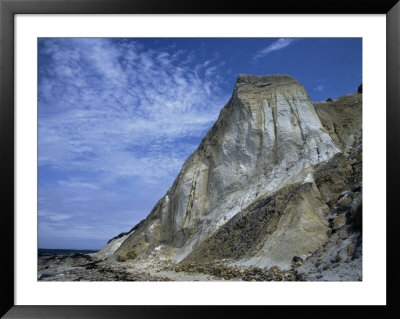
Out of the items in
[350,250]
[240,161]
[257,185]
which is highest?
[240,161]

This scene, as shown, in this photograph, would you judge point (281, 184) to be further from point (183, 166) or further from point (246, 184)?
point (183, 166)

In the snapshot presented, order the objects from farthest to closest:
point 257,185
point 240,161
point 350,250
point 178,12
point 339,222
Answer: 1. point 240,161
2. point 257,185
3. point 339,222
4. point 350,250
5. point 178,12

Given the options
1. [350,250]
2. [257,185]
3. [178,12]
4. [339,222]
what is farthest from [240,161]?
[178,12]

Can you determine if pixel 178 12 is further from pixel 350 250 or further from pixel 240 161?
pixel 240 161

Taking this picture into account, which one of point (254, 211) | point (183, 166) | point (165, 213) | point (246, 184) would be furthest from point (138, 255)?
point (254, 211)

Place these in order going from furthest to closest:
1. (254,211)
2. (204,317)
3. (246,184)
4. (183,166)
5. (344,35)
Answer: (183,166)
(246,184)
(254,211)
(344,35)
(204,317)

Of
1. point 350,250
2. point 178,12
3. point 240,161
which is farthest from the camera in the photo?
point 240,161

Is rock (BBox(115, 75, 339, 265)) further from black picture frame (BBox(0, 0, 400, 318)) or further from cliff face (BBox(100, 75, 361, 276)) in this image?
black picture frame (BBox(0, 0, 400, 318))
